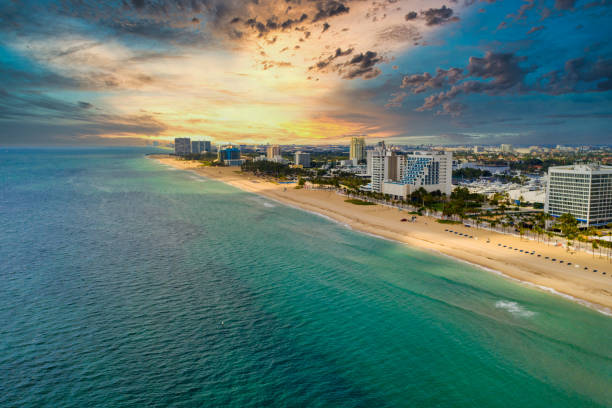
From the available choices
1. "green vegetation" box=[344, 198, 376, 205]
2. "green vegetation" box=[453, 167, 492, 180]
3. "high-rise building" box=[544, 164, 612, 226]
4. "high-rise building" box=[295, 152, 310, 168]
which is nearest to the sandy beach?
"green vegetation" box=[344, 198, 376, 205]

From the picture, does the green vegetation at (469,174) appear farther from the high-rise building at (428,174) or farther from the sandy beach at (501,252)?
the sandy beach at (501,252)

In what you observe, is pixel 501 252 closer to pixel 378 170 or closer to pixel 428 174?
pixel 428 174

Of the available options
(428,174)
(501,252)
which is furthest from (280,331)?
(428,174)

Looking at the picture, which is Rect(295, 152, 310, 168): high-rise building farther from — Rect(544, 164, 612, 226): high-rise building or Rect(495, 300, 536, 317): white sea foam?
Rect(495, 300, 536, 317): white sea foam

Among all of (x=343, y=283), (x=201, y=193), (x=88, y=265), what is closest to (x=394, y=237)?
(x=343, y=283)

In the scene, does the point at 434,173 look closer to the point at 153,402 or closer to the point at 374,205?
the point at 374,205
